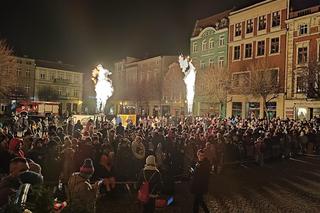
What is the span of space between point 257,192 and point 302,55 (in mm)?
28492

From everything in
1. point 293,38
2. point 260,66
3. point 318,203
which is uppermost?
point 293,38

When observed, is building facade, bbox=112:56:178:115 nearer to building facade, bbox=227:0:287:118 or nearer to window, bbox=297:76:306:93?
building facade, bbox=227:0:287:118

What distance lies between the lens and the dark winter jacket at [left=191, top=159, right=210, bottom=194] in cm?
817

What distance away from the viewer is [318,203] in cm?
1018

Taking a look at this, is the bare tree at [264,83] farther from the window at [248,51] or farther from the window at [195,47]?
the window at [195,47]

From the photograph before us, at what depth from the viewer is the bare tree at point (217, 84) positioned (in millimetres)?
41597

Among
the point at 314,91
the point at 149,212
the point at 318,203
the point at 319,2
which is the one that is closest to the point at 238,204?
the point at 318,203

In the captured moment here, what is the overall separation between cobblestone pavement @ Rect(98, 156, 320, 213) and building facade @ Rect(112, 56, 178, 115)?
4200 centimetres

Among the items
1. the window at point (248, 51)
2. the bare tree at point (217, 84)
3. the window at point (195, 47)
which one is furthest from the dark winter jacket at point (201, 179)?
the window at point (195, 47)

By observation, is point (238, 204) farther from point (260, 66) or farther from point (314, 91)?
point (260, 66)

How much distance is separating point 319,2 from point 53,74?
197 ft

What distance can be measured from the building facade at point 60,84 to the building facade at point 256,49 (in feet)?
142

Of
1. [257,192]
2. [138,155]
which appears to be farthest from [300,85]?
[138,155]

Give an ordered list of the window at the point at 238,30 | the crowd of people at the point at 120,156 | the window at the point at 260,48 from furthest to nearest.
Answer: the window at the point at 238,30 → the window at the point at 260,48 → the crowd of people at the point at 120,156
